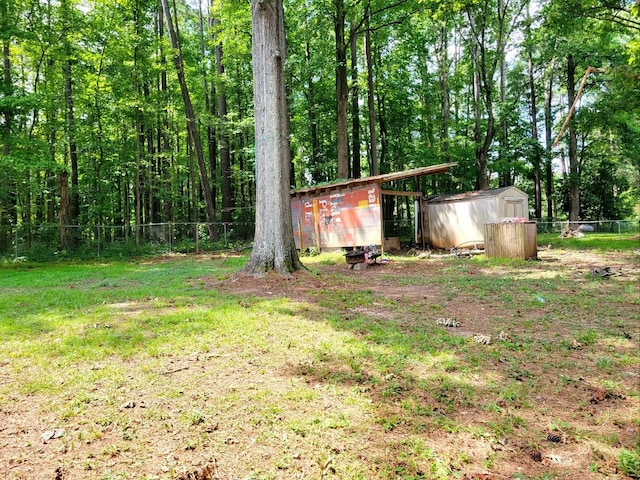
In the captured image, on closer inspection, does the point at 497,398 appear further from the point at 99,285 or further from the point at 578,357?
the point at 99,285

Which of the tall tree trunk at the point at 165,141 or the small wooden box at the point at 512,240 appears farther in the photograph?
the tall tree trunk at the point at 165,141

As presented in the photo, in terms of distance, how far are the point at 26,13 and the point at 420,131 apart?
21395 mm

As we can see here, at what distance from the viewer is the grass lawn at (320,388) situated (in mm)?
2197

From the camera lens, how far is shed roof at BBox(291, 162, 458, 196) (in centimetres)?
1338

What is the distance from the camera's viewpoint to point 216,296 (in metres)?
6.71

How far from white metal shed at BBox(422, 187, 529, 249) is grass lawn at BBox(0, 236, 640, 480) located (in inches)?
362

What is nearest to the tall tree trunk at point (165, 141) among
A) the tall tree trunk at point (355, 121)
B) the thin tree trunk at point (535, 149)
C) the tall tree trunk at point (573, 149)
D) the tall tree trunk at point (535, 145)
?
the tall tree trunk at point (355, 121)

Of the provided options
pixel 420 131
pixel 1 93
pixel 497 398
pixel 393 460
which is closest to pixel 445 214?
pixel 420 131

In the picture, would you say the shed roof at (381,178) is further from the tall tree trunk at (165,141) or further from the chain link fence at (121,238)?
the tall tree trunk at (165,141)

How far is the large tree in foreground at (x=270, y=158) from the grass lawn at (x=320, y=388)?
206cm

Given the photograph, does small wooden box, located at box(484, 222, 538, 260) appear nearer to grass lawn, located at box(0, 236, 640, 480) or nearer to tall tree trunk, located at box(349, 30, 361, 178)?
grass lawn, located at box(0, 236, 640, 480)

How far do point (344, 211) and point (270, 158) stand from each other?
6.81 metres

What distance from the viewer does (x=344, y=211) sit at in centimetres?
1488

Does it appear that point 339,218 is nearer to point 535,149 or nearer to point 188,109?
point 188,109
